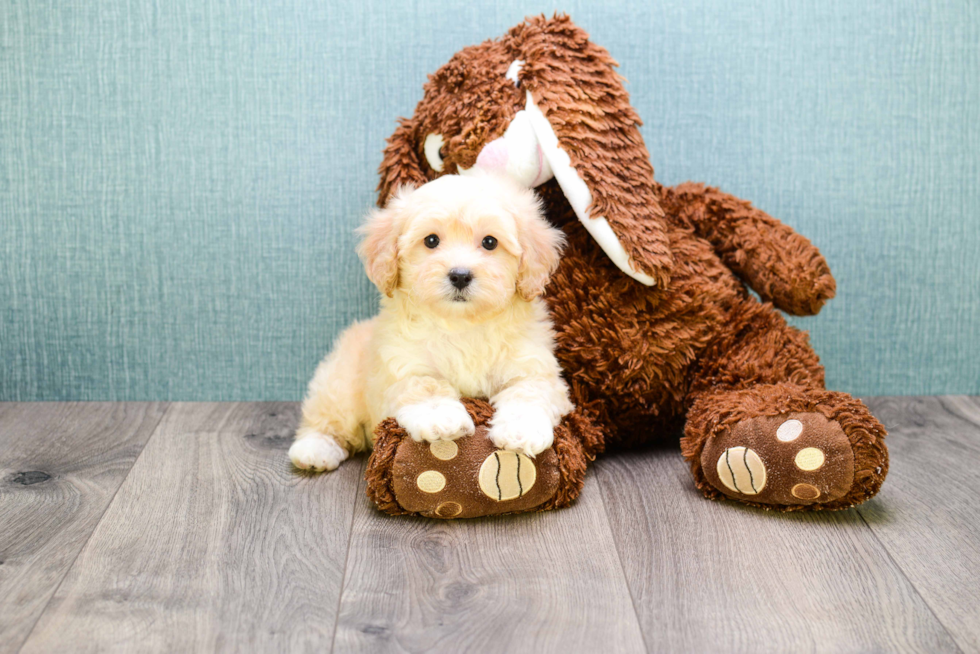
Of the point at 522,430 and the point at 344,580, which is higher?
the point at 522,430

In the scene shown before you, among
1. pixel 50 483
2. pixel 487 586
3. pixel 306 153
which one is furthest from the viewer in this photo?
pixel 306 153

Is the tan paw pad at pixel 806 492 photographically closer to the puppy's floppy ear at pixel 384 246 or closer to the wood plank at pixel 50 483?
the puppy's floppy ear at pixel 384 246

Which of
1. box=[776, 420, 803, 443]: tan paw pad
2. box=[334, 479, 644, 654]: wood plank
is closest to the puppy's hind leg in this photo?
box=[334, 479, 644, 654]: wood plank

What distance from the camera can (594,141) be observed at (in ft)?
5.20

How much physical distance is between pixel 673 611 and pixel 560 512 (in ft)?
1.15

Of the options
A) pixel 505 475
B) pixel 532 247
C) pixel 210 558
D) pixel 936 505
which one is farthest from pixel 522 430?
pixel 936 505

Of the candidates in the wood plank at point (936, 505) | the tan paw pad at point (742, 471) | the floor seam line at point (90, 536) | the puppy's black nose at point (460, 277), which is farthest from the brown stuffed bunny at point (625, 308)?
the floor seam line at point (90, 536)

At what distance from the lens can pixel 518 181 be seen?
64.0 inches

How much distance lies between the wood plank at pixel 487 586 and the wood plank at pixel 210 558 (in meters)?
0.05

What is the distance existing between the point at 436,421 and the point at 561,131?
0.57m

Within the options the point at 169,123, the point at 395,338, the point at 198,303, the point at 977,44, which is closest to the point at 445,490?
the point at 395,338

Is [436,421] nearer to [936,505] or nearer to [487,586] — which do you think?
[487,586]

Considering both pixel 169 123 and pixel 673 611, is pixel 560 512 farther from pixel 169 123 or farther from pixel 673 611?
pixel 169 123

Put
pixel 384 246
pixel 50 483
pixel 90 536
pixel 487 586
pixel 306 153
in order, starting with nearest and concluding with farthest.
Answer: pixel 487 586 → pixel 90 536 → pixel 384 246 → pixel 50 483 → pixel 306 153
